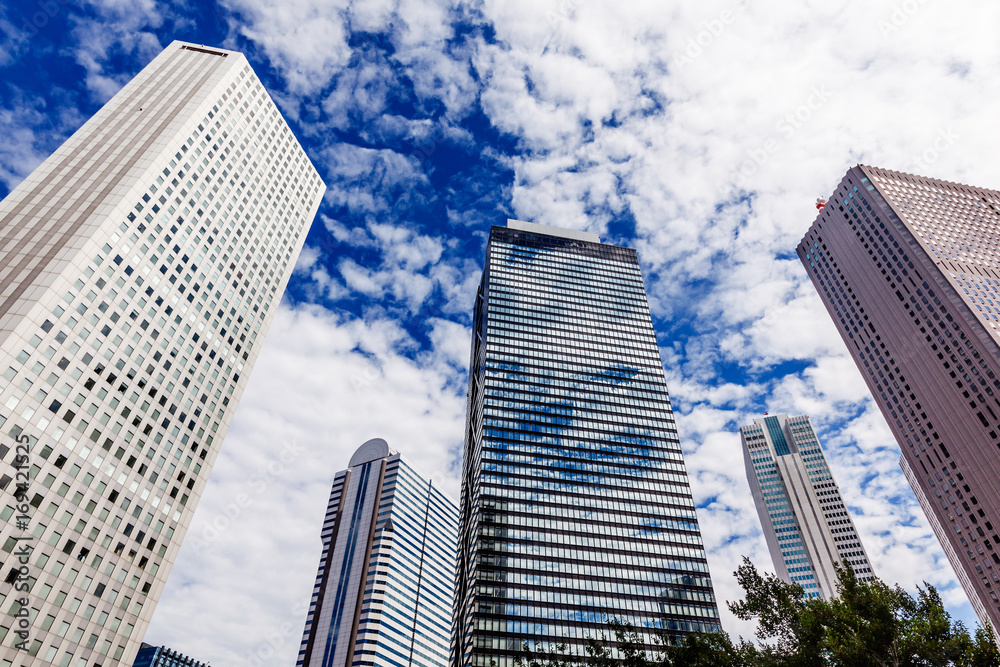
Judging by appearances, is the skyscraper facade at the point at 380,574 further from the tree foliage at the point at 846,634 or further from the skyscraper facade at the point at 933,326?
the skyscraper facade at the point at 933,326

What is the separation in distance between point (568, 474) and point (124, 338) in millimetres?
92696

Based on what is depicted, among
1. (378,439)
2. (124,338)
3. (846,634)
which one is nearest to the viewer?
(846,634)

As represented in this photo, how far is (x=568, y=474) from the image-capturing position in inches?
5059

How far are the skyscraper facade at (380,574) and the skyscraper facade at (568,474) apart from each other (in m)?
33.8

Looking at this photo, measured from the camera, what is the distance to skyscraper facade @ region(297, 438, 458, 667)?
15162 cm

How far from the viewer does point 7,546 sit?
169 ft

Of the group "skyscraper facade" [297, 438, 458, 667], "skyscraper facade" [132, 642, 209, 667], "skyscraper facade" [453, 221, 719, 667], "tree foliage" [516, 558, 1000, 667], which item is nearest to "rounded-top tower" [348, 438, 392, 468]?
"skyscraper facade" [297, 438, 458, 667]

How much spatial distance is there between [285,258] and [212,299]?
919 inches

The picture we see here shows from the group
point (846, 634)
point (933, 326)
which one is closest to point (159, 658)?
point (846, 634)

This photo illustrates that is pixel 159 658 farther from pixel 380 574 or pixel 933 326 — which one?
pixel 933 326

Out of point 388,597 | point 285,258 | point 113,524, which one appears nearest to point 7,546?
point 113,524

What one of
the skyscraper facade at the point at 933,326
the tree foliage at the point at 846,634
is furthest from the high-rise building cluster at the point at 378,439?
the tree foliage at the point at 846,634

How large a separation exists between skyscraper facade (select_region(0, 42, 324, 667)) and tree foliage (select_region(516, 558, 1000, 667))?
186 feet

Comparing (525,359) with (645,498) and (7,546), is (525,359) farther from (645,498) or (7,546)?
(7,546)
